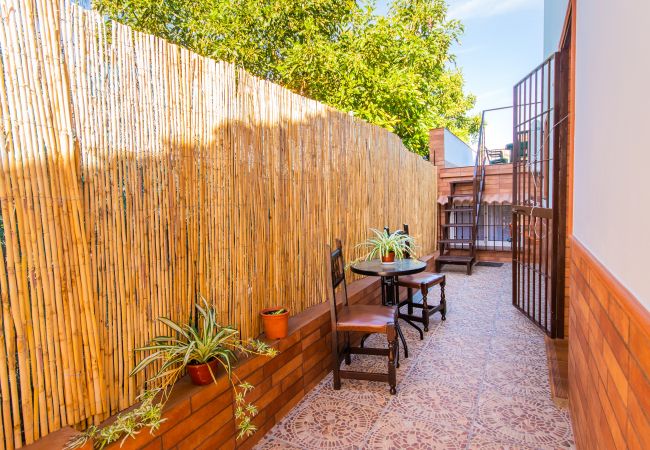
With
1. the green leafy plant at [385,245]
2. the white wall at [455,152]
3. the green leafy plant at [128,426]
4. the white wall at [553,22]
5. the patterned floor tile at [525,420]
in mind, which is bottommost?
the patterned floor tile at [525,420]

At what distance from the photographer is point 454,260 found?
7.11m

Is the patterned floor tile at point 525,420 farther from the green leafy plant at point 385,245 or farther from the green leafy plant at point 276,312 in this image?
the green leafy plant at point 385,245

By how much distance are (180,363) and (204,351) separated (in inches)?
5.3

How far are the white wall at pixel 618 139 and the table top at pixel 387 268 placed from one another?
4.75 feet

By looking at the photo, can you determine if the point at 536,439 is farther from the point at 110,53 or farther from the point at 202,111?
the point at 110,53

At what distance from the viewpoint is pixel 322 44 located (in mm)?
7191

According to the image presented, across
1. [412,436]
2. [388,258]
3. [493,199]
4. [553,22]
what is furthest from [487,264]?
[412,436]

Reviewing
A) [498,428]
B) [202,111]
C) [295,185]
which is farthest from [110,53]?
[498,428]

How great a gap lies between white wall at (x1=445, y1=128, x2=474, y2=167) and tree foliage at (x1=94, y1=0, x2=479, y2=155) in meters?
1.12

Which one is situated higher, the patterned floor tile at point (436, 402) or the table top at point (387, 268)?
the table top at point (387, 268)

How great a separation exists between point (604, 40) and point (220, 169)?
191cm

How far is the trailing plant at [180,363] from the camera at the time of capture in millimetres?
1403

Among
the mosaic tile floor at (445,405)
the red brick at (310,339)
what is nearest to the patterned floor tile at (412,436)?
the mosaic tile floor at (445,405)

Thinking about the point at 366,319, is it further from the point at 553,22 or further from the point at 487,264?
the point at 487,264
